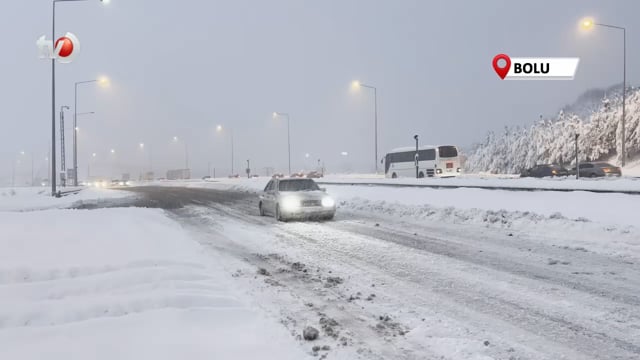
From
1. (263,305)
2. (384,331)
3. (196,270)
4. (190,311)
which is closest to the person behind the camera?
(384,331)

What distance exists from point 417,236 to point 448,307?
6.07m

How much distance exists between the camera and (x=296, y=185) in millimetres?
16859

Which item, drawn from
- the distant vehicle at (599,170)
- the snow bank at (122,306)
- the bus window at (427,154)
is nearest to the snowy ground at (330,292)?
the snow bank at (122,306)

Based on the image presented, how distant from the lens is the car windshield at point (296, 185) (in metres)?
16.6

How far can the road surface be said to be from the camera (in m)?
4.33

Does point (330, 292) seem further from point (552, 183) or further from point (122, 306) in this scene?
point (552, 183)

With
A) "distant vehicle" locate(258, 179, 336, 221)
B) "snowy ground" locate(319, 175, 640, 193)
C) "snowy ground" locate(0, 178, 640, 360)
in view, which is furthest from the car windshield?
"snowy ground" locate(319, 175, 640, 193)

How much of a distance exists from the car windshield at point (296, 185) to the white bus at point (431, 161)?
2828 cm

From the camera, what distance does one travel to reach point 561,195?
1648 centimetres

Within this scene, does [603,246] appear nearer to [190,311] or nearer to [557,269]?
[557,269]

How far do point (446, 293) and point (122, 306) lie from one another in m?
3.96

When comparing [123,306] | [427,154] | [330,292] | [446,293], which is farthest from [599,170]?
[123,306]

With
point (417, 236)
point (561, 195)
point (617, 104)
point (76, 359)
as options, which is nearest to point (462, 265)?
point (417, 236)

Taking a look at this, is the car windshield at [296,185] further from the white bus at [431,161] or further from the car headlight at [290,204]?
the white bus at [431,161]
